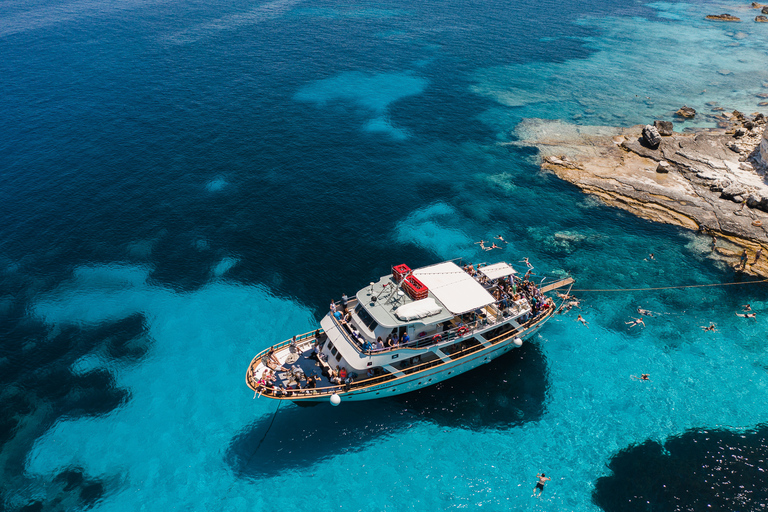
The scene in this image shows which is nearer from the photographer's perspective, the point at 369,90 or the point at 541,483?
the point at 541,483

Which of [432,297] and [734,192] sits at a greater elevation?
[734,192]

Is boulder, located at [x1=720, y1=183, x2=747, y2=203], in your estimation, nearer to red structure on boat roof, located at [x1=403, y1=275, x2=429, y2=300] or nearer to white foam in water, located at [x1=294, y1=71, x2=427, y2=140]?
red structure on boat roof, located at [x1=403, y1=275, x2=429, y2=300]

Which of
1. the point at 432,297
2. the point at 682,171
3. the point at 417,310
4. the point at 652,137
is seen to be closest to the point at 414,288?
the point at 432,297

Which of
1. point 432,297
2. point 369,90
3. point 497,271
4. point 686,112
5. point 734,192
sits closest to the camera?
point 432,297

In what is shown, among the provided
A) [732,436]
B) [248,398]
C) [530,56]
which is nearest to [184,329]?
[248,398]

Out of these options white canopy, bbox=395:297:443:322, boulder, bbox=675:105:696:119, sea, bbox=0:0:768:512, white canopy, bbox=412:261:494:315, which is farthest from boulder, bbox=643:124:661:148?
white canopy, bbox=395:297:443:322

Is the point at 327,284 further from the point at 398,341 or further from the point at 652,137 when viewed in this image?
the point at 652,137
